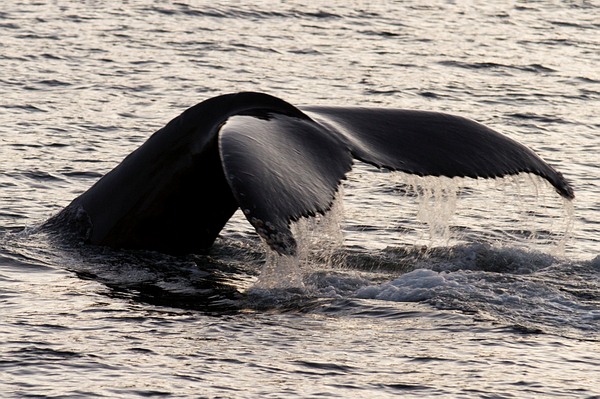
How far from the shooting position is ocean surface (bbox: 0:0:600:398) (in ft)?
20.6

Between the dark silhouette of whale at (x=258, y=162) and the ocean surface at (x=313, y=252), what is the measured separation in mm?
126

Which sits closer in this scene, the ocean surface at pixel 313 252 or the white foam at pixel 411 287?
the ocean surface at pixel 313 252

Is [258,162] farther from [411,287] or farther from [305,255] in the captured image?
[411,287]

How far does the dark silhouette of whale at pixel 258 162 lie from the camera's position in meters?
6.23

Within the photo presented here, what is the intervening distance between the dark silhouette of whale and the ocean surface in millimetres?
126

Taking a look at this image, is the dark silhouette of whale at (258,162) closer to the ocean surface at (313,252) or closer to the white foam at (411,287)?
the ocean surface at (313,252)

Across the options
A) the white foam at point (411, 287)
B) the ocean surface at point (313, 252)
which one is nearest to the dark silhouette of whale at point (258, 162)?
the ocean surface at point (313, 252)

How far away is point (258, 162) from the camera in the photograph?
6.22 meters

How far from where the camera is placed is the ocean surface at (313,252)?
6.27 m

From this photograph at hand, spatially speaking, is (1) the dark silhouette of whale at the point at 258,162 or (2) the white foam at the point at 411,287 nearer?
(1) the dark silhouette of whale at the point at 258,162

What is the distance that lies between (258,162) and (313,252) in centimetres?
251

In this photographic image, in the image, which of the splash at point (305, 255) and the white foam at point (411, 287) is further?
the white foam at point (411, 287)

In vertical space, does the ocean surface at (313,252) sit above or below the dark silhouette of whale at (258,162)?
below

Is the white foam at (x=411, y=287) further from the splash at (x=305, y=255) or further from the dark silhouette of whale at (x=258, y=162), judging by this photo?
the dark silhouette of whale at (x=258, y=162)
